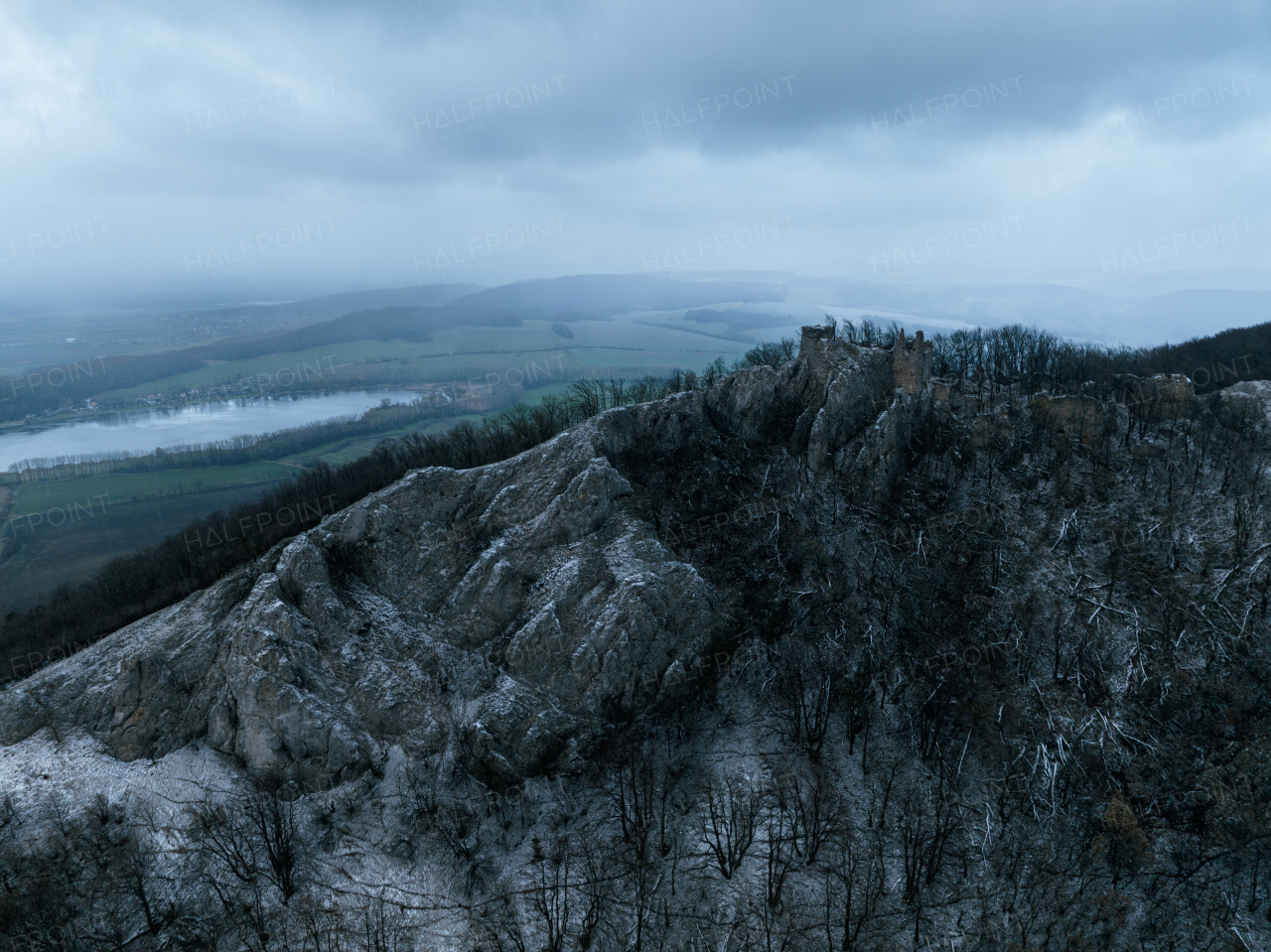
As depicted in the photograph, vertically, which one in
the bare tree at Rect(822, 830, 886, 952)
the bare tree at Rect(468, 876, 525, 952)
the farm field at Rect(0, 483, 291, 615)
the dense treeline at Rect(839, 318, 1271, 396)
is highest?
the dense treeline at Rect(839, 318, 1271, 396)

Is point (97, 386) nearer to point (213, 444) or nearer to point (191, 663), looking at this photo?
point (213, 444)

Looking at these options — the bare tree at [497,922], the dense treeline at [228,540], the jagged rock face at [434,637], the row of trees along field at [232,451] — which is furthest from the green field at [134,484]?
the bare tree at [497,922]

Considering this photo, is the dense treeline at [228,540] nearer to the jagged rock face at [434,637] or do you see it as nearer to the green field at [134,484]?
the jagged rock face at [434,637]

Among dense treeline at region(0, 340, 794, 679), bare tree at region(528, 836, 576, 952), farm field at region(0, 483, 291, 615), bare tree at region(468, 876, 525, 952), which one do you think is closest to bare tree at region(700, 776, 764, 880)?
bare tree at region(528, 836, 576, 952)

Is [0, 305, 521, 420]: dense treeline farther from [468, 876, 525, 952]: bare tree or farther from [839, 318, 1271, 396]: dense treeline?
[839, 318, 1271, 396]: dense treeline

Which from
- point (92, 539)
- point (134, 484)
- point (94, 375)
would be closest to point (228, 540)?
point (92, 539)
